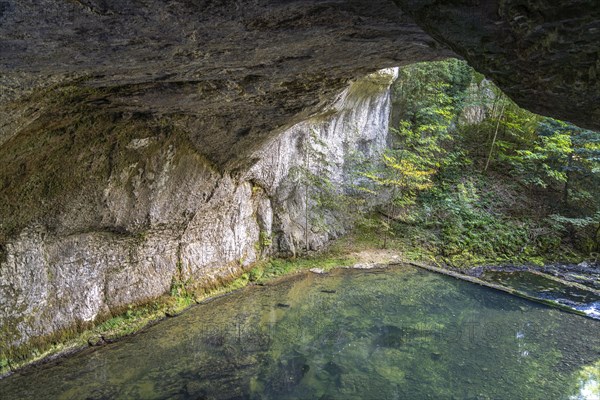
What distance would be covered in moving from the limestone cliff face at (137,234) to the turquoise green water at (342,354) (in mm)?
892

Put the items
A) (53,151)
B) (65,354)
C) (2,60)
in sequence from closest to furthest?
(2,60) → (53,151) → (65,354)

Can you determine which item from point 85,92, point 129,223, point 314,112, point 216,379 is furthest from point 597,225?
point 85,92

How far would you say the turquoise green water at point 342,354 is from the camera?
18.4ft

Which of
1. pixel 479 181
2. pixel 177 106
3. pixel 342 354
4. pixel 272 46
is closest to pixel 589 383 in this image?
pixel 342 354

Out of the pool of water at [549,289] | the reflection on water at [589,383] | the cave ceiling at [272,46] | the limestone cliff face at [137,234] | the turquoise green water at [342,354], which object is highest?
the cave ceiling at [272,46]

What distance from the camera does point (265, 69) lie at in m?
4.51

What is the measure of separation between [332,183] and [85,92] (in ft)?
30.7

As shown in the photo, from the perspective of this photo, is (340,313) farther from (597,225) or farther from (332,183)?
(597,225)

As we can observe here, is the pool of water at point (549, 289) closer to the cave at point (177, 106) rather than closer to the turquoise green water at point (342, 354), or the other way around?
the turquoise green water at point (342, 354)

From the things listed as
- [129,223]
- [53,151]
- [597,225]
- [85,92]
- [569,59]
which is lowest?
[597,225]

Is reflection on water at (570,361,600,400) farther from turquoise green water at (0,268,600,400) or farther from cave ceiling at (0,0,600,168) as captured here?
cave ceiling at (0,0,600,168)

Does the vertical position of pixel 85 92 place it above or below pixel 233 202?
above

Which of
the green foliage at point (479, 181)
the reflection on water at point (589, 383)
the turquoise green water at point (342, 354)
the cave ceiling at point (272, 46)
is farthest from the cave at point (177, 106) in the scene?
the reflection on water at point (589, 383)

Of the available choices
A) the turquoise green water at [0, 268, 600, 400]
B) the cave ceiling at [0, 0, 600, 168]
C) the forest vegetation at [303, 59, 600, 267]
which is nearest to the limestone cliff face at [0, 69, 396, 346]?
the turquoise green water at [0, 268, 600, 400]
